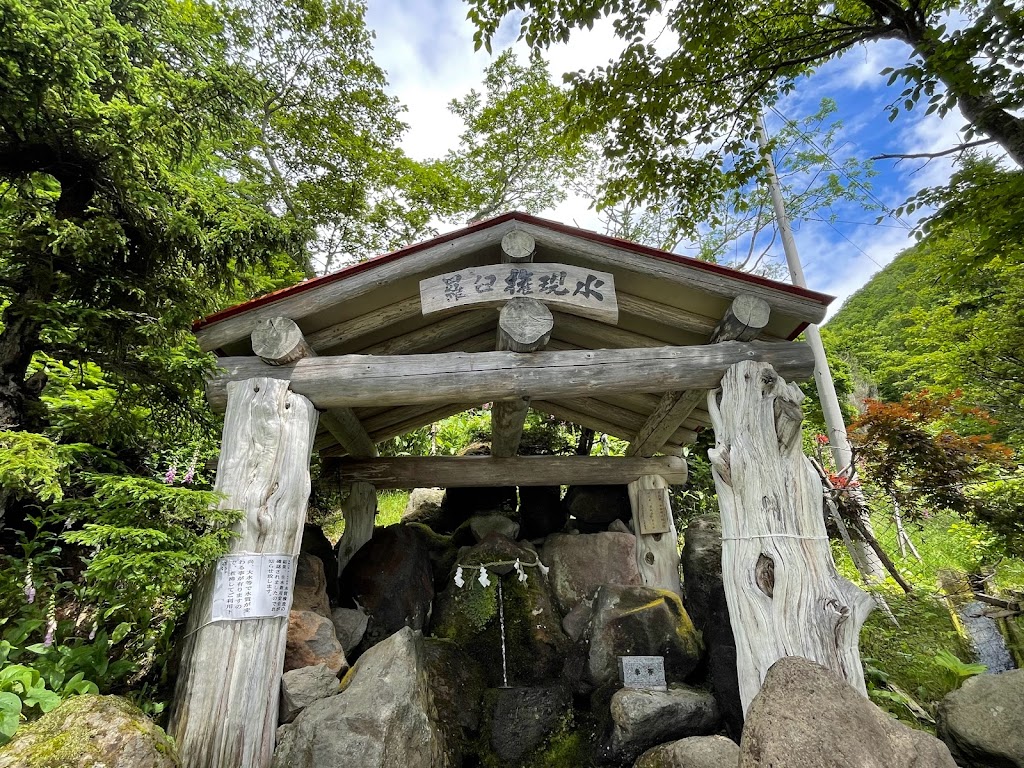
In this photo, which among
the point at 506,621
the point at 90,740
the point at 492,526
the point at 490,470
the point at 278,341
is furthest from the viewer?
the point at 492,526

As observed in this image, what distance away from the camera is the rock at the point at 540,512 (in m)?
7.43

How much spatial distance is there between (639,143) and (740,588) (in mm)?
5369

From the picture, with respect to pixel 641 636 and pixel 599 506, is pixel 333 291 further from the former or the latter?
pixel 599 506

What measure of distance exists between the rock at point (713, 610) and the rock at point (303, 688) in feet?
10.2

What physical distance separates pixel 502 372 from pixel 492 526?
12.2ft

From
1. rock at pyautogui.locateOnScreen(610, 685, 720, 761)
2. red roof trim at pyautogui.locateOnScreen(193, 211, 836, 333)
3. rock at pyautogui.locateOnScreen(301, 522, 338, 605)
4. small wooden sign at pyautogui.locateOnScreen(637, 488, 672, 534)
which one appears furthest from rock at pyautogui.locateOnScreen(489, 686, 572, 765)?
red roof trim at pyautogui.locateOnScreen(193, 211, 836, 333)

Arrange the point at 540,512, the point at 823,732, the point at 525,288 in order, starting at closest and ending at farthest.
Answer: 1. the point at 823,732
2. the point at 525,288
3. the point at 540,512

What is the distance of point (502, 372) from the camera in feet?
12.7

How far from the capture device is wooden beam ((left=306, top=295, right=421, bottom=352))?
4.23 metres

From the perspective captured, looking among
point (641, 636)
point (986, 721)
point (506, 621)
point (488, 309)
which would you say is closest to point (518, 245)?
point (488, 309)

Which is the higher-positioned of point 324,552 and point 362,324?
point 362,324

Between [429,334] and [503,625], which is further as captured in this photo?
[503,625]

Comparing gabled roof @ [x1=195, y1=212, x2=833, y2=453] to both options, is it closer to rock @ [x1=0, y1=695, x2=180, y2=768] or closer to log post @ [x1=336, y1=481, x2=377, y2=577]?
rock @ [x1=0, y1=695, x2=180, y2=768]

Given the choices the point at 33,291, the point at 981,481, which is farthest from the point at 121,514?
the point at 981,481
